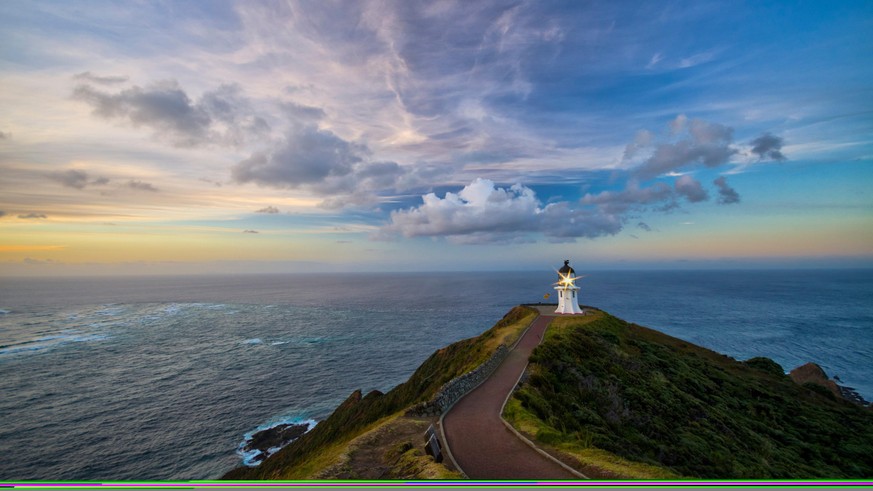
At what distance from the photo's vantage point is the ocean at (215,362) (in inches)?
1152

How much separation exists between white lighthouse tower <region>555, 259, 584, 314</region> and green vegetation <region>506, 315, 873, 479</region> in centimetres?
441

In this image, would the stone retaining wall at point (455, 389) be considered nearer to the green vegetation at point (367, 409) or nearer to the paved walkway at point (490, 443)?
the paved walkway at point (490, 443)

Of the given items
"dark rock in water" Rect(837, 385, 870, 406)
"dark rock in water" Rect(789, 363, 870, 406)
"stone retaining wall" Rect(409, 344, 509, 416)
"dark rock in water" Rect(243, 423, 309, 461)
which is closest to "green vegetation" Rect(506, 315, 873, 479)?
"stone retaining wall" Rect(409, 344, 509, 416)

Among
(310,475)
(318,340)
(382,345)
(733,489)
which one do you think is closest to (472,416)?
(310,475)

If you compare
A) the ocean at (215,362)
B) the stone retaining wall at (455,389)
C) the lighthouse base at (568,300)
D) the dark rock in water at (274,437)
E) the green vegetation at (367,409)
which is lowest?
the dark rock in water at (274,437)

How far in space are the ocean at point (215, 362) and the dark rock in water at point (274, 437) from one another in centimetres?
100

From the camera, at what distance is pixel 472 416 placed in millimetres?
14562

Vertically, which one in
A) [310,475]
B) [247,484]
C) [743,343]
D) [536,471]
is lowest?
[743,343]

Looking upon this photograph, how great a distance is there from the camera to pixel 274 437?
31.6 meters

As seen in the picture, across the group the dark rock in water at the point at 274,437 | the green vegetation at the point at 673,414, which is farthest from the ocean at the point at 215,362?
the green vegetation at the point at 673,414

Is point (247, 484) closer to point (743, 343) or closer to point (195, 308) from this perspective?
point (743, 343)

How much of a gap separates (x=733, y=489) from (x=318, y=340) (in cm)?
6788

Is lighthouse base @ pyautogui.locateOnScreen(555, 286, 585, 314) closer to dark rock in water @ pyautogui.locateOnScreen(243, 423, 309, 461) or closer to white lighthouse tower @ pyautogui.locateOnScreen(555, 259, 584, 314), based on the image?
white lighthouse tower @ pyautogui.locateOnScreen(555, 259, 584, 314)

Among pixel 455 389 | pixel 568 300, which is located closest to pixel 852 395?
pixel 568 300
